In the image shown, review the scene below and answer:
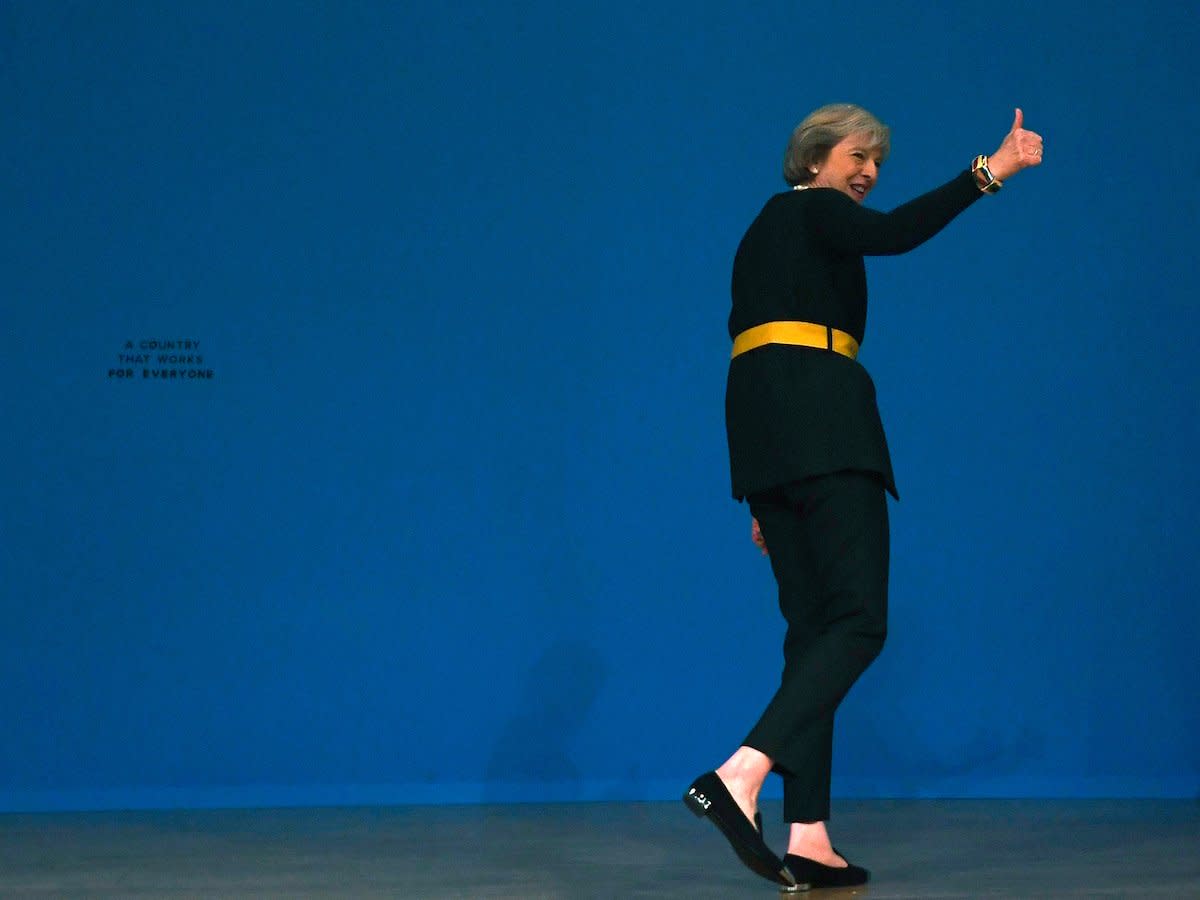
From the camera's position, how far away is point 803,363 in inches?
87.8

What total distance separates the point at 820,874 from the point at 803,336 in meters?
0.80

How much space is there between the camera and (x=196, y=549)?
3.50 m

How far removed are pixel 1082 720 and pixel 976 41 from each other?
1660 millimetres

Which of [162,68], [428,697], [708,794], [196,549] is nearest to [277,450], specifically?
[196,549]

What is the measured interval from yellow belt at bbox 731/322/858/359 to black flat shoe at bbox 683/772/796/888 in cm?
66

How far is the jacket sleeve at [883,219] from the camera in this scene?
205 centimetres

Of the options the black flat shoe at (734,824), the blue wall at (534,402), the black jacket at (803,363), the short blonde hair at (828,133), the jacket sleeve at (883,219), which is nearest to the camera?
the black flat shoe at (734,824)

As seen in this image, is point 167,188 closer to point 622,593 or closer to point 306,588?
point 306,588

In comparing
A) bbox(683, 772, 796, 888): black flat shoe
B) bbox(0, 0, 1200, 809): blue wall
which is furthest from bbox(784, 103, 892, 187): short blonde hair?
bbox(0, 0, 1200, 809): blue wall

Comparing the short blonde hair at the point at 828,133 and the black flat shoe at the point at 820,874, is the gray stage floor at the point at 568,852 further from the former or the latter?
the short blonde hair at the point at 828,133

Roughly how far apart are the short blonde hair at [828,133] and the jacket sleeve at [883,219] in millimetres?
125

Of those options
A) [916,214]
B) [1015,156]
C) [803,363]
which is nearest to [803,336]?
[803,363]

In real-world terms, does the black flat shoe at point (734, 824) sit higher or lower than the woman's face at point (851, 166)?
lower

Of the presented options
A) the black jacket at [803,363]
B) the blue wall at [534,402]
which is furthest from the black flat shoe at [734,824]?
the blue wall at [534,402]
